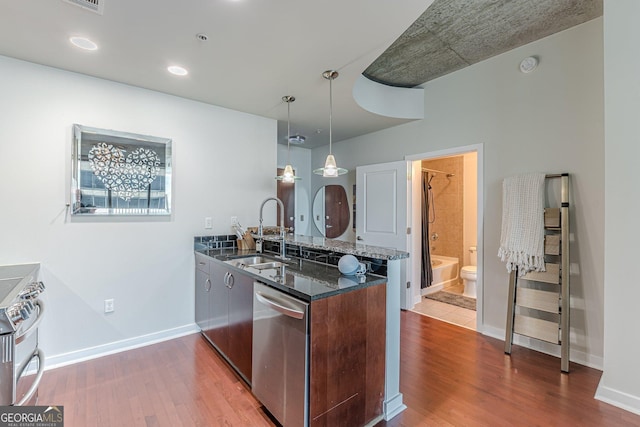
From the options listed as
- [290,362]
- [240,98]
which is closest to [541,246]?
[290,362]

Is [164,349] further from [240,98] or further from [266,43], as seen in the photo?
[266,43]

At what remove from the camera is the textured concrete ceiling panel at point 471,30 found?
7.54ft

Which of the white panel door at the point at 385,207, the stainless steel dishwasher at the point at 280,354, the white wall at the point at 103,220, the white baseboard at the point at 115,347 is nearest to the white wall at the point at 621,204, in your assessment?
the white panel door at the point at 385,207

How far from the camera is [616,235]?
6.57 ft

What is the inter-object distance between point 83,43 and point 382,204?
11.5 ft

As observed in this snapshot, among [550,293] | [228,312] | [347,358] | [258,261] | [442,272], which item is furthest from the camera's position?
[442,272]

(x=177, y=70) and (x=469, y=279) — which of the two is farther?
(x=469, y=279)

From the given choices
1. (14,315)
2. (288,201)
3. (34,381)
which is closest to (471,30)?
(288,201)

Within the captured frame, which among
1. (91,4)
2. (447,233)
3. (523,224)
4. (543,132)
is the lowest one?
(447,233)

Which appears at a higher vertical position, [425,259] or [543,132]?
[543,132]

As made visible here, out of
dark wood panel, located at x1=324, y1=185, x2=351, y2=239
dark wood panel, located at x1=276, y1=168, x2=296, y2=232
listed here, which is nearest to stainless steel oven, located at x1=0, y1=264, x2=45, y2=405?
dark wood panel, located at x1=276, y1=168, x2=296, y2=232

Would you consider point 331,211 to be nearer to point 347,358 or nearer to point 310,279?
point 310,279

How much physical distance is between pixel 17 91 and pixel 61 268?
1.50m

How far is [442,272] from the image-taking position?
5004 mm
